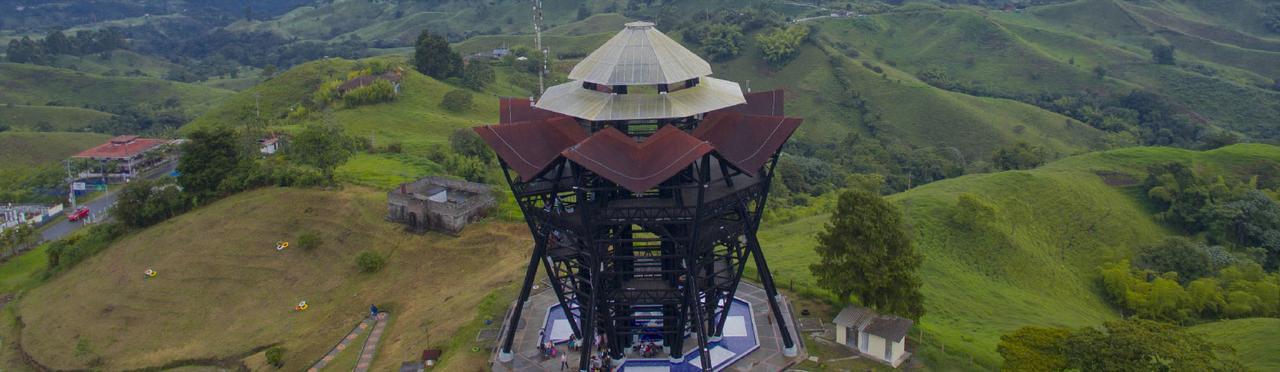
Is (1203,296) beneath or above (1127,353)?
beneath

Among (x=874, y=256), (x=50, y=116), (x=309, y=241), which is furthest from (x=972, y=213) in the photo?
(x=50, y=116)

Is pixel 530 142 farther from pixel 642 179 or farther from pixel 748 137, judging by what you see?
pixel 748 137

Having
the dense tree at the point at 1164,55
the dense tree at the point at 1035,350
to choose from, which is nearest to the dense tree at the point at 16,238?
the dense tree at the point at 1035,350

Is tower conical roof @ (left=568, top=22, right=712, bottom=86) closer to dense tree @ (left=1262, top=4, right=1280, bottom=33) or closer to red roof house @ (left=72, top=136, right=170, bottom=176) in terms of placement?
red roof house @ (left=72, top=136, right=170, bottom=176)

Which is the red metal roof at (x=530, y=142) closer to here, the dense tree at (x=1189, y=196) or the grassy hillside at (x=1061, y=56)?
the dense tree at (x=1189, y=196)

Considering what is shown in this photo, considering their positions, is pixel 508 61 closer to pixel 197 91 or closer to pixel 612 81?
pixel 197 91

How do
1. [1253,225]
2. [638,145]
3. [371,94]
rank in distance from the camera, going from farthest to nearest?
[371,94], [1253,225], [638,145]

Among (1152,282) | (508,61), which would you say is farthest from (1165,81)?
(508,61)
